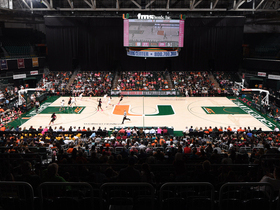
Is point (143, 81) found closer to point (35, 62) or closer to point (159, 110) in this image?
point (159, 110)

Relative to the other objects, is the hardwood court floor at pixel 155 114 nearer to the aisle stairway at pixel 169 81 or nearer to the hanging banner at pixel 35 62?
the aisle stairway at pixel 169 81

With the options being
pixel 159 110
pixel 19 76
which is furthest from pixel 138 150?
pixel 19 76

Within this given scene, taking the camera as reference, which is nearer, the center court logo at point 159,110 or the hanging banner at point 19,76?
the center court logo at point 159,110

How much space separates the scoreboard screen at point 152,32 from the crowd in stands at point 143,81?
25.0 ft

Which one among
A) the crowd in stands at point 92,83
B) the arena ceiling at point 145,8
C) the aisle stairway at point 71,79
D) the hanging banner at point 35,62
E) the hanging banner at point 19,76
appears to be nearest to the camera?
the crowd in stands at point 92,83

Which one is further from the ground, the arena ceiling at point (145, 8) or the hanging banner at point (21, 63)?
the arena ceiling at point (145, 8)

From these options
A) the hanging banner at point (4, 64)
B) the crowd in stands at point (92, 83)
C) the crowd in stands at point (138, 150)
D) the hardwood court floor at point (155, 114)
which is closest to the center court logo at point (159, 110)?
the hardwood court floor at point (155, 114)

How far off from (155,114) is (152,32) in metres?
11.5

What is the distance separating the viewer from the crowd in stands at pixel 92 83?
35938mm

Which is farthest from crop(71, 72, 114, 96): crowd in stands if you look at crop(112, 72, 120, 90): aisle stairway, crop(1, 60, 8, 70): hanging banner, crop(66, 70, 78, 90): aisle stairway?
crop(1, 60, 8, 70): hanging banner

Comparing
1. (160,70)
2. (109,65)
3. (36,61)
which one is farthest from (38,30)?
(160,70)

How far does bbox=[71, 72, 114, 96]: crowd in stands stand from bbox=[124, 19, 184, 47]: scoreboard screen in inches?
325

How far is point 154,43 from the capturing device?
105 feet

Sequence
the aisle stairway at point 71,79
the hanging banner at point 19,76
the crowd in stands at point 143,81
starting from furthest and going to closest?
1. the aisle stairway at point 71,79
2. the crowd in stands at point 143,81
3. the hanging banner at point 19,76
